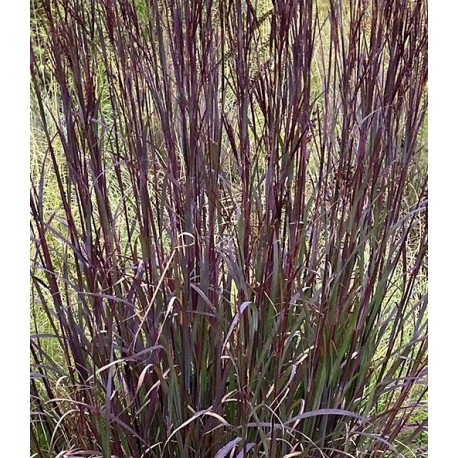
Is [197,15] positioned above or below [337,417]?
above

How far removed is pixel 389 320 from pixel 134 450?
21.5 inches

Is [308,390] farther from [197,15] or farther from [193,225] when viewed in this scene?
[197,15]

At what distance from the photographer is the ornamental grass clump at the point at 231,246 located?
3.99ft

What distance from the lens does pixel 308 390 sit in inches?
50.6

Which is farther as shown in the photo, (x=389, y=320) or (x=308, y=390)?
(x=389, y=320)

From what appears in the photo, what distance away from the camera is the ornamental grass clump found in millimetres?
1215

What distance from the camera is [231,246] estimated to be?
139 centimetres

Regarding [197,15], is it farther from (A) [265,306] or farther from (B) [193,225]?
(A) [265,306]

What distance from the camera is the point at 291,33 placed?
4.27 feet
